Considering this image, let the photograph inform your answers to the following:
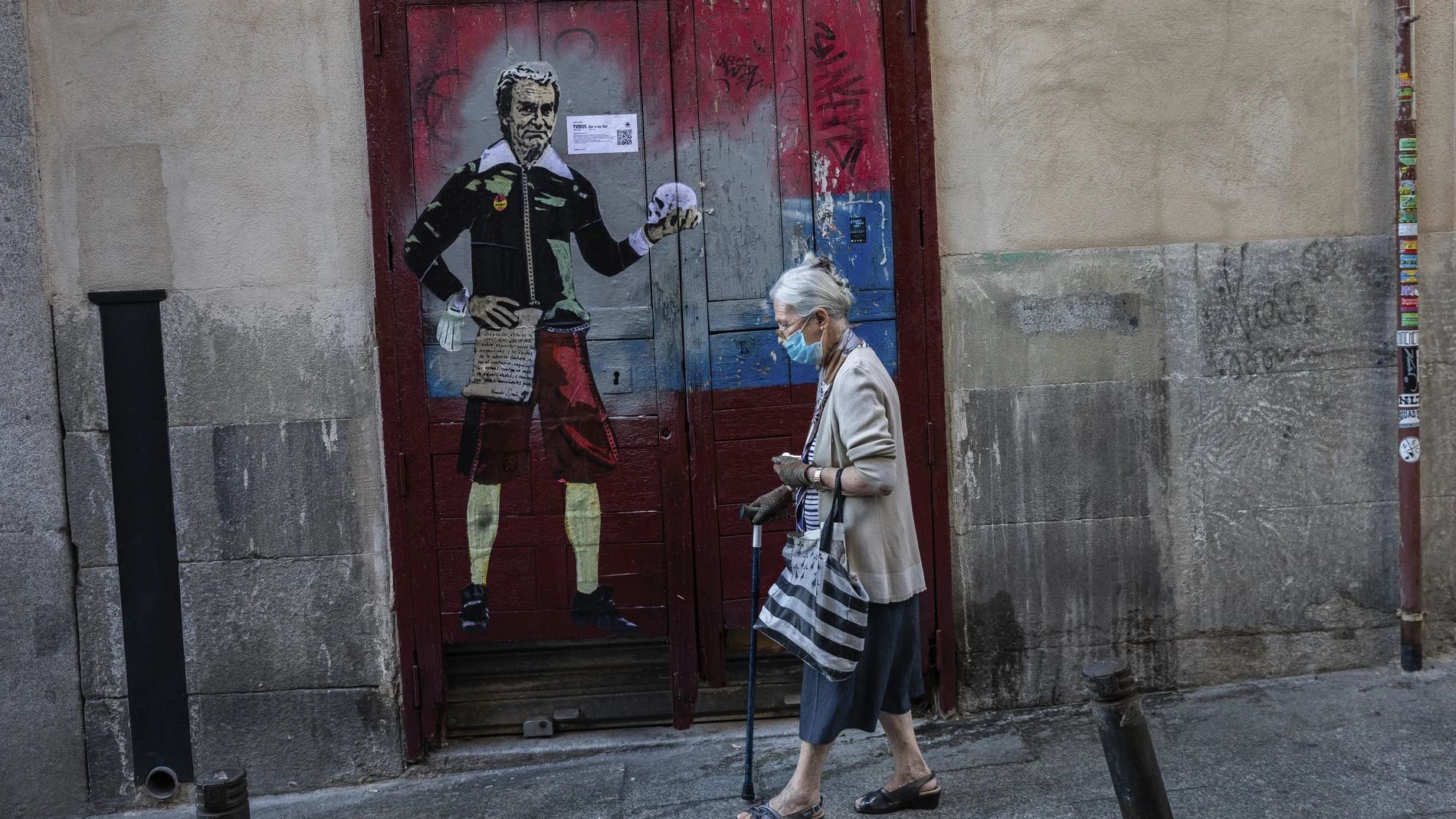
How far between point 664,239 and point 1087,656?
8.32 ft

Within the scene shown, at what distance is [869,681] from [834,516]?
569 millimetres

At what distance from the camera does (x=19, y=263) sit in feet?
15.1

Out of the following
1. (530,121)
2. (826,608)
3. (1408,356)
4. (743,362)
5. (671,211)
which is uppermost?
(530,121)

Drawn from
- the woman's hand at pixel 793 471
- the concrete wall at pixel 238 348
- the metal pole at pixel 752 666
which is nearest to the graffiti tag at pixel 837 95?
the woman's hand at pixel 793 471

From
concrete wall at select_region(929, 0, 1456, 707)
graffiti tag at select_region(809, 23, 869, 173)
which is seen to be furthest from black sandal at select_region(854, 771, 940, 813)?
graffiti tag at select_region(809, 23, 869, 173)

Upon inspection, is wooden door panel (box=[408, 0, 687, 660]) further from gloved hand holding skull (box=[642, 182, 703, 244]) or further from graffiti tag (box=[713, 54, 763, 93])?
graffiti tag (box=[713, 54, 763, 93])

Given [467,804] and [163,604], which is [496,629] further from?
[163,604]

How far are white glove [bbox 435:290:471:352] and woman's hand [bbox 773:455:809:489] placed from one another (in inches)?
66.7

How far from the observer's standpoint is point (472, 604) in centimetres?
484

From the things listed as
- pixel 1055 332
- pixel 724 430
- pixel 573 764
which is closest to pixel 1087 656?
pixel 1055 332

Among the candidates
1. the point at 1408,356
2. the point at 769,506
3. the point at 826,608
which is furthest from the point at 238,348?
the point at 1408,356

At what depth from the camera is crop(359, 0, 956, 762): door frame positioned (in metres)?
4.70

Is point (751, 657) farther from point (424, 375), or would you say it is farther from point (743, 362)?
point (424, 375)

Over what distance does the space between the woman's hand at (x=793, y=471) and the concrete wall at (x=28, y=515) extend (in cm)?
304
